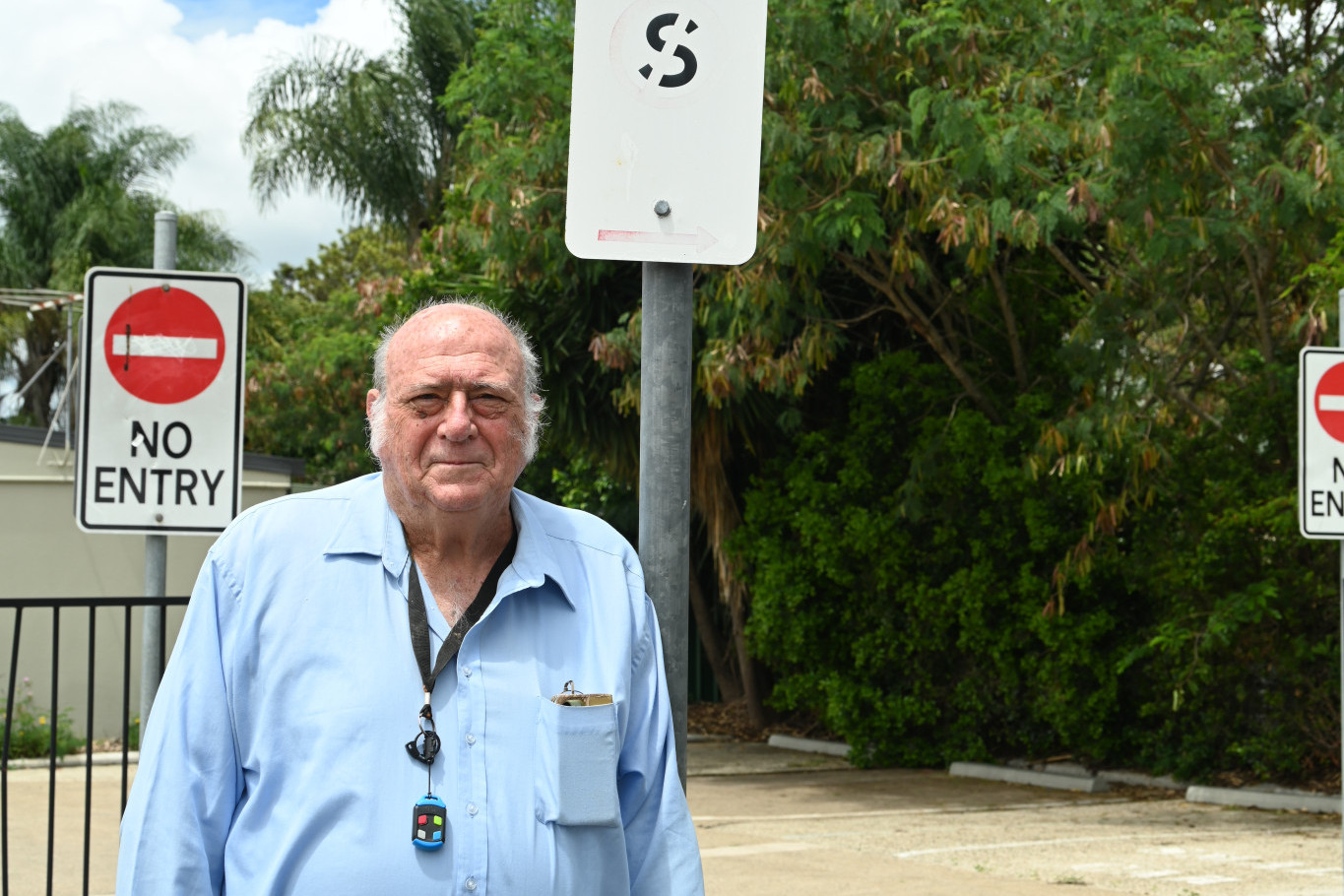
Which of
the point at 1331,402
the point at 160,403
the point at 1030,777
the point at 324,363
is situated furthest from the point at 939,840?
the point at 324,363

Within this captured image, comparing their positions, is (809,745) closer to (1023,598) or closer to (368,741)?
(1023,598)

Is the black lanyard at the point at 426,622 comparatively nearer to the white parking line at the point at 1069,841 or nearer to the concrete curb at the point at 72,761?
the white parking line at the point at 1069,841

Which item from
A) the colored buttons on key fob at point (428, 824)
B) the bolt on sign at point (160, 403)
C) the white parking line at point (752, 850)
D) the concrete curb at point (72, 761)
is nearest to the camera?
the colored buttons on key fob at point (428, 824)

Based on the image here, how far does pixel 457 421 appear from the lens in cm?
244

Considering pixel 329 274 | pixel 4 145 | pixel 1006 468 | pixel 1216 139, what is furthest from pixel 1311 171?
pixel 329 274

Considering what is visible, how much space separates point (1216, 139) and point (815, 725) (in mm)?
8628

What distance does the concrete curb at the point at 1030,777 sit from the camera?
1347cm

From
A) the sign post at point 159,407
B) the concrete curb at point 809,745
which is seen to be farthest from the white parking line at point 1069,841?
the sign post at point 159,407

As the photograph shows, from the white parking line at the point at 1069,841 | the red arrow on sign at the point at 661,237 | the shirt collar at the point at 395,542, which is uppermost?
the red arrow on sign at the point at 661,237

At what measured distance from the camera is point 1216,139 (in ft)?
34.1

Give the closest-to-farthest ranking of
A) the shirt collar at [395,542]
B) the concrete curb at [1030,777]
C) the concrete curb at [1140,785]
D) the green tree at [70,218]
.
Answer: the shirt collar at [395,542] → the concrete curb at [1140,785] → the concrete curb at [1030,777] → the green tree at [70,218]

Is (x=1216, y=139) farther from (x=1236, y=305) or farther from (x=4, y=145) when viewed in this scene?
→ (x=4, y=145)

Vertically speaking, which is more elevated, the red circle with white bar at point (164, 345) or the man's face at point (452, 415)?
the red circle with white bar at point (164, 345)

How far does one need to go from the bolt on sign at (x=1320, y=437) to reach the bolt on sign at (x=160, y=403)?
4945mm
